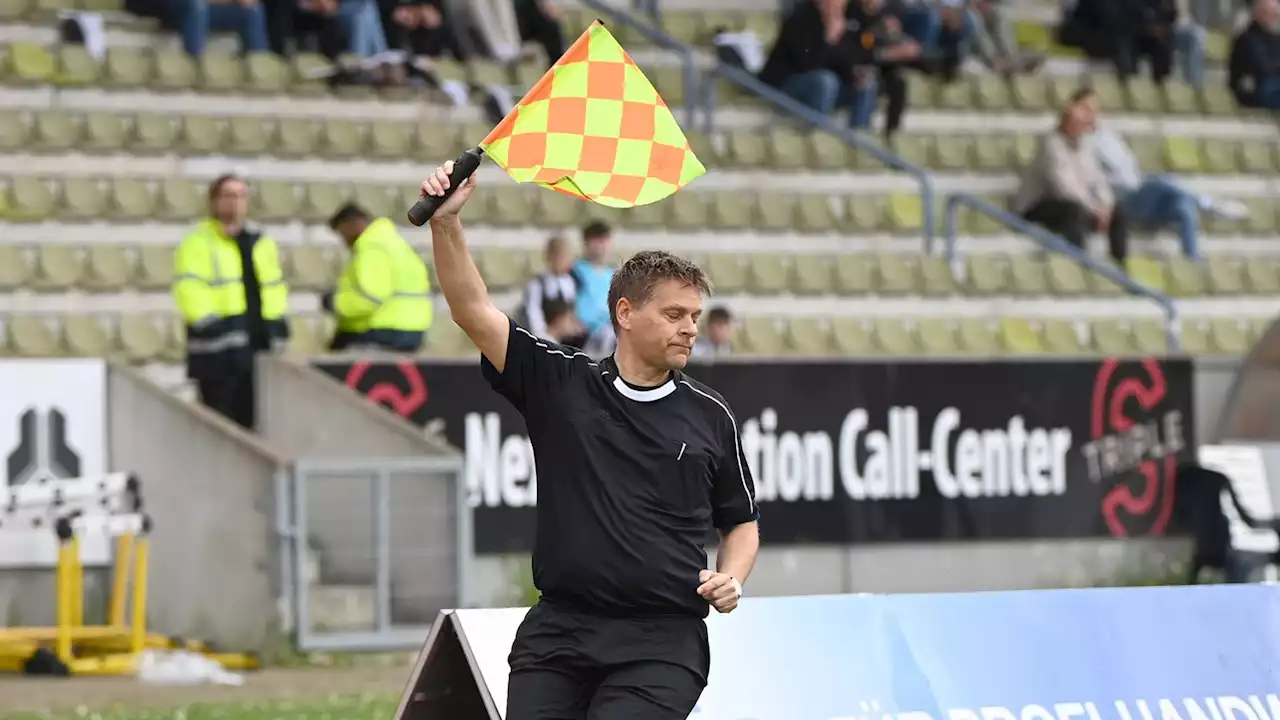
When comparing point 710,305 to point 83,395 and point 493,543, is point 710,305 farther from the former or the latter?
point 83,395

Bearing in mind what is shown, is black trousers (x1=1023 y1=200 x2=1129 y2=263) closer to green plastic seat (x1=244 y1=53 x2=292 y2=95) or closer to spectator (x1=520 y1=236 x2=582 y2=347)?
spectator (x1=520 y1=236 x2=582 y2=347)

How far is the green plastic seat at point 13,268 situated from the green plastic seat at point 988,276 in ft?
23.9

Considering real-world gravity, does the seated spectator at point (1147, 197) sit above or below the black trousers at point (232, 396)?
above

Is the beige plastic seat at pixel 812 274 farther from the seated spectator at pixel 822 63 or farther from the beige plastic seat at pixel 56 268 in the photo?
the beige plastic seat at pixel 56 268

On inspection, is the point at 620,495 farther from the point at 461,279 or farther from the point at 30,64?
the point at 30,64

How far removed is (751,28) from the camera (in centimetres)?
1953

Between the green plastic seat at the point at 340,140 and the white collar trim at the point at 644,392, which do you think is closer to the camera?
the white collar trim at the point at 644,392

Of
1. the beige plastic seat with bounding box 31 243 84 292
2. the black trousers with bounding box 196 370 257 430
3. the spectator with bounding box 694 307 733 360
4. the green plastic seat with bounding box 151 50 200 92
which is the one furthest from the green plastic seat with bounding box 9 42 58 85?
the spectator with bounding box 694 307 733 360

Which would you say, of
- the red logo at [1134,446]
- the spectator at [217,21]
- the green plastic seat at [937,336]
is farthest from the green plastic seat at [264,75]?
the red logo at [1134,446]

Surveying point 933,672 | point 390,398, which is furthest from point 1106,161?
point 933,672

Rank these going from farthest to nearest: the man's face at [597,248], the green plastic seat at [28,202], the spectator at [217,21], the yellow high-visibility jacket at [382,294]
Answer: the spectator at [217,21] → the green plastic seat at [28,202] → the man's face at [597,248] → the yellow high-visibility jacket at [382,294]

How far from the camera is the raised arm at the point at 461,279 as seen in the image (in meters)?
5.04

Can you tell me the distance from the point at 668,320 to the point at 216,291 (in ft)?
24.8

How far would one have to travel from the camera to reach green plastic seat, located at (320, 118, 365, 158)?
54.0ft
